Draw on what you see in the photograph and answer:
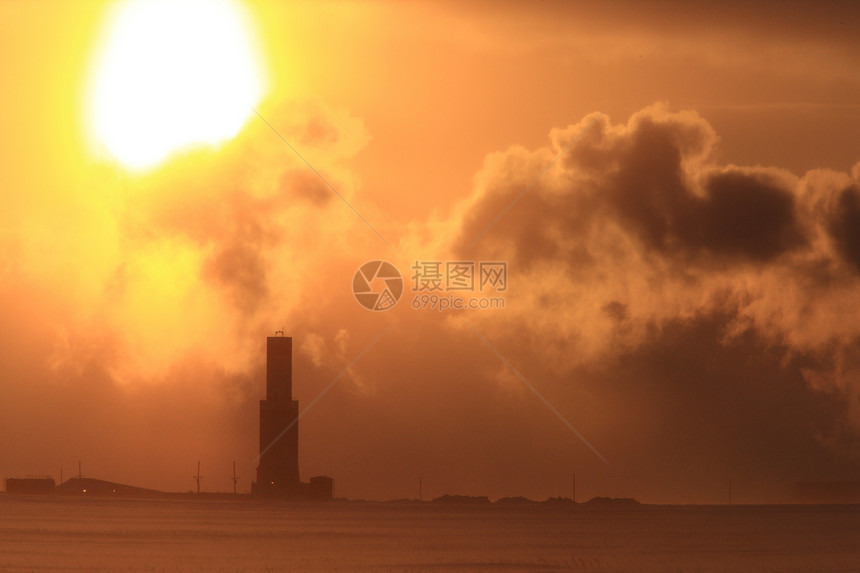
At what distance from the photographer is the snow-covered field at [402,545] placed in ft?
265

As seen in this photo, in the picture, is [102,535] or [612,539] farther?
[612,539]

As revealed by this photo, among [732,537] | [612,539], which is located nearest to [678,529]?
[732,537]

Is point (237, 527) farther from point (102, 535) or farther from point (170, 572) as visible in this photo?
point (170, 572)

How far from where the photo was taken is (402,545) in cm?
10656

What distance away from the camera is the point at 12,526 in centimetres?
12044

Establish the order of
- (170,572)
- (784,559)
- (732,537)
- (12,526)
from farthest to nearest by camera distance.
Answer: (732,537), (12,526), (784,559), (170,572)

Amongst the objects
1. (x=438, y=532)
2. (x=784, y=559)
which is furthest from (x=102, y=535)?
(x=784, y=559)

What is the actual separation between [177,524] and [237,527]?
990 cm

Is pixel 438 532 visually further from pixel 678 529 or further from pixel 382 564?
pixel 382 564

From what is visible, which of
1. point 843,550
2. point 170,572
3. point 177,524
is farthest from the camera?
point 177,524

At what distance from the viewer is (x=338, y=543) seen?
108 meters

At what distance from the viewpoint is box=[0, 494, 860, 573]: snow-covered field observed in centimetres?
8081

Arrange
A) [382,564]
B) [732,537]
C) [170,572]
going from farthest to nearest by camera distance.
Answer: [732,537], [382,564], [170,572]

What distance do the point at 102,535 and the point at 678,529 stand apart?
71.8 meters
